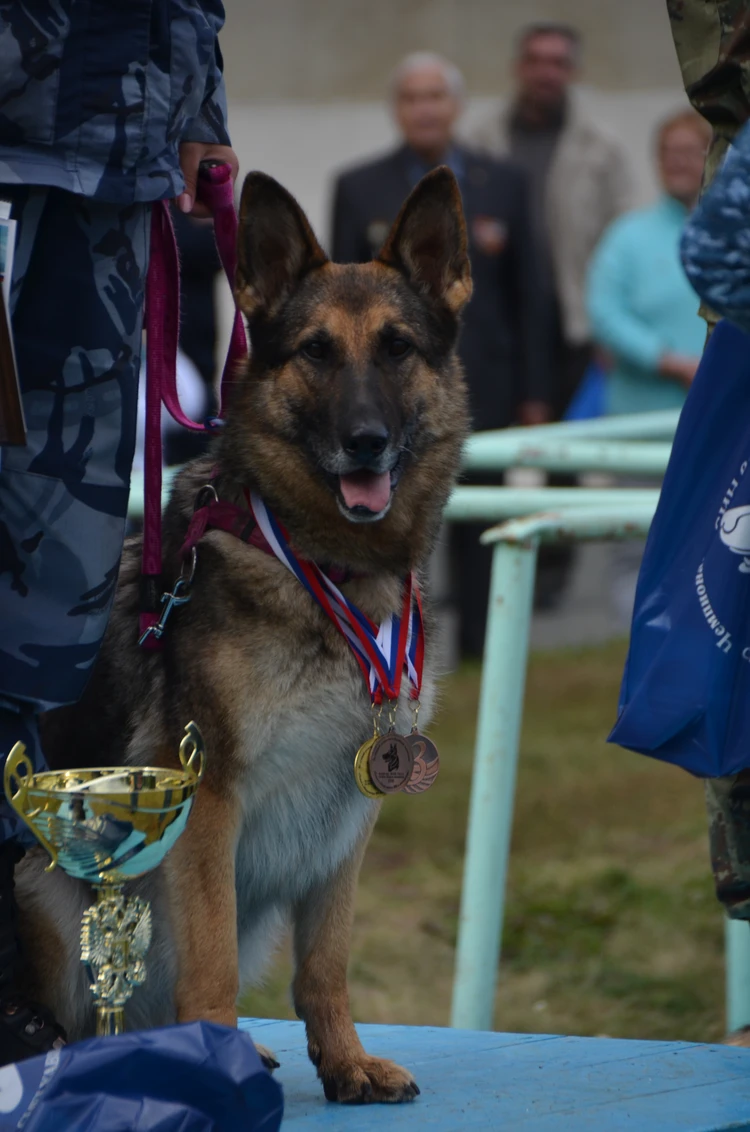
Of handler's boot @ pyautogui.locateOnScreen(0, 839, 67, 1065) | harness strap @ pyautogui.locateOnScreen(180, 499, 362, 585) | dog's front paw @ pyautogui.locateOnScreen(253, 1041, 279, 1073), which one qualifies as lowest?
dog's front paw @ pyautogui.locateOnScreen(253, 1041, 279, 1073)

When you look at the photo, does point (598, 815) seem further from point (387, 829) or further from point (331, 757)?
point (331, 757)

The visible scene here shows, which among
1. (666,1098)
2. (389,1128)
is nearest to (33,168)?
(389,1128)

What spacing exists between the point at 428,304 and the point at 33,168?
916mm

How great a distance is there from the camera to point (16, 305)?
2453 mm

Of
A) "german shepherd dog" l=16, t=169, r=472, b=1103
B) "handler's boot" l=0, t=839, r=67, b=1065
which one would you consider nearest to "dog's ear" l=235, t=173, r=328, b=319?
"german shepherd dog" l=16, t=169, r=472, b=1103

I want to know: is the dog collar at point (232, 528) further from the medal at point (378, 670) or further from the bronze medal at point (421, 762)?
the bronze medal at point (421, 762)

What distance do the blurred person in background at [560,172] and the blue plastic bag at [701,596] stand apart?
673 cm

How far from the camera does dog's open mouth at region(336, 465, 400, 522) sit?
2781 mm

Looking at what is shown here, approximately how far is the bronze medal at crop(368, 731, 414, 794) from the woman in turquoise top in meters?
5.71

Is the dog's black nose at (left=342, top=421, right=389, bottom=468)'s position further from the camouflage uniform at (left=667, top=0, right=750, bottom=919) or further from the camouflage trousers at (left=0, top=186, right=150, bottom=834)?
the camouflage uniform at (left=667, top=0, right=750, bottom=919)

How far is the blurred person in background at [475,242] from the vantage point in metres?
8.03

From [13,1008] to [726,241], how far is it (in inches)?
61.7

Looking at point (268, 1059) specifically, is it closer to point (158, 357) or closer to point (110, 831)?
point (110, 831)

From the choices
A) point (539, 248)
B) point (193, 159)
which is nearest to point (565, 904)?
point (193, 159)
